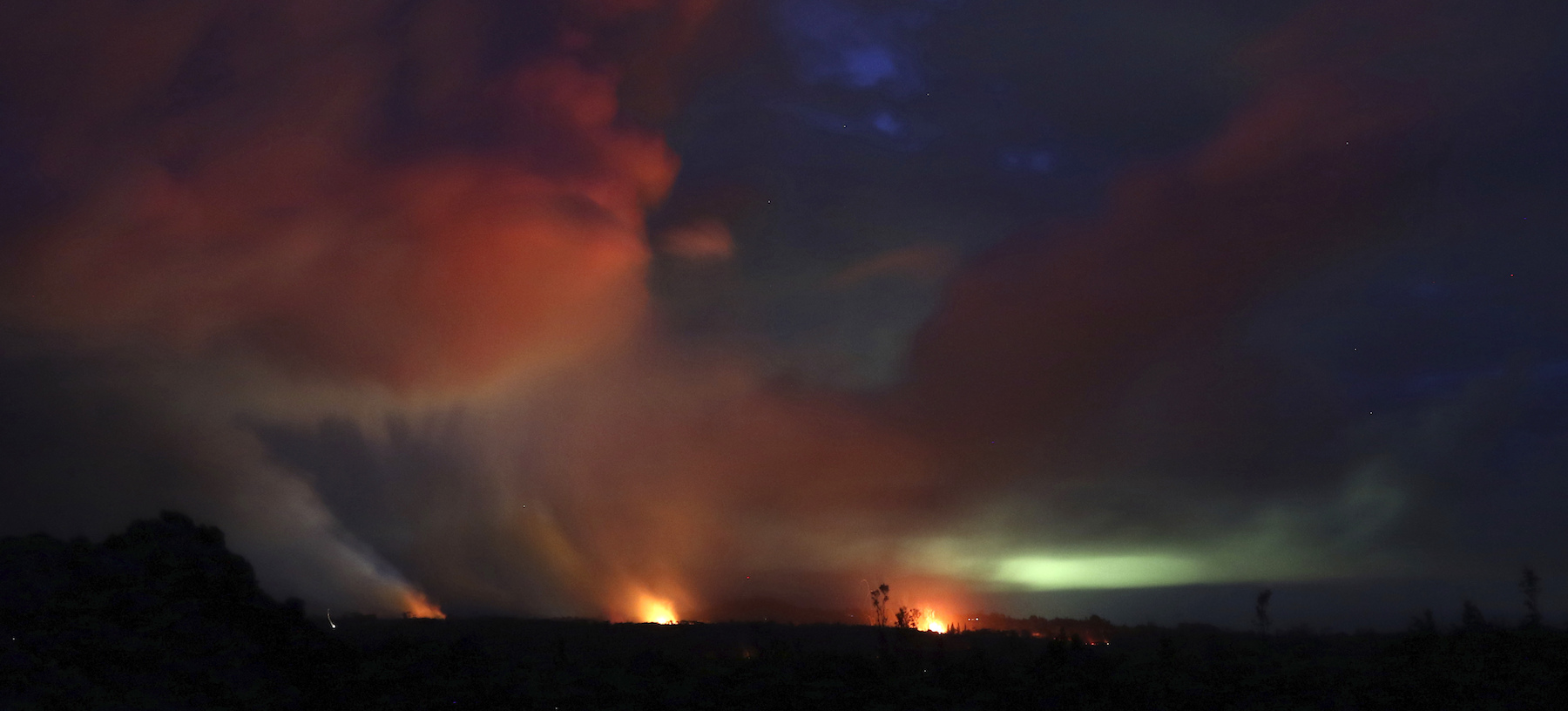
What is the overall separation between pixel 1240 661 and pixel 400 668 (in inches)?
939

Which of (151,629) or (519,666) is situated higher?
(151,629)

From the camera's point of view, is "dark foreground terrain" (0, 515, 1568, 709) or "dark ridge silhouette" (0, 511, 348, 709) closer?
"dark ridge silhouette" (0, 511, 348, 709)

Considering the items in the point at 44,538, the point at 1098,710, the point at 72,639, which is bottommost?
the point at 1098,710

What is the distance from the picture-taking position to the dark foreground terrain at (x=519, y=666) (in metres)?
21.1

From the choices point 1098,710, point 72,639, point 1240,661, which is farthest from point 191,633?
point 1240,661

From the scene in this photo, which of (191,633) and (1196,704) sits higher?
(191,633)

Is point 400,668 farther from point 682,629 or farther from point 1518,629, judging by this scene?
point 1518,629

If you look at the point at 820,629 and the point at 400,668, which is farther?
the point at 820,629

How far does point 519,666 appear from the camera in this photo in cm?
2772

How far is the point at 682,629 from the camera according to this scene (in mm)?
43031

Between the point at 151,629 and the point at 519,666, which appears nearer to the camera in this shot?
the point at 151,629

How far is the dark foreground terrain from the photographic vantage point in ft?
69.1

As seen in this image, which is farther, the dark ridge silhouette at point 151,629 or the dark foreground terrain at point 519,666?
the dark foreground terrain at point 519,666

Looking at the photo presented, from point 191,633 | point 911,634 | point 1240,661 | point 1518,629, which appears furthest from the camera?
point 911,634
